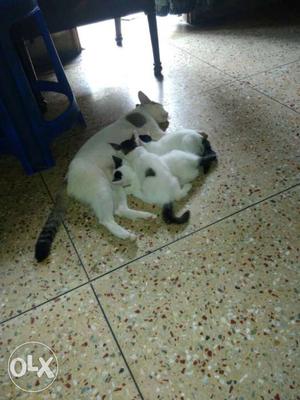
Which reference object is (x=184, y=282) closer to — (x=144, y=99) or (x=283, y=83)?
(x=144, y=99)

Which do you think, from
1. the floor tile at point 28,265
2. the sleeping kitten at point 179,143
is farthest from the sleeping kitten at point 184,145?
the floor tile at point 28,265

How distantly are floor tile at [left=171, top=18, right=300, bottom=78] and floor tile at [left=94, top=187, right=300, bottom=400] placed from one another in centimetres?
169

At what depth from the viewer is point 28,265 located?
138 cm

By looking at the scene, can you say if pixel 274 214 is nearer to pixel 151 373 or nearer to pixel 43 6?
pixel 151 373

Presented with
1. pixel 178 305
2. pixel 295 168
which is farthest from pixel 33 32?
pixel 178 305

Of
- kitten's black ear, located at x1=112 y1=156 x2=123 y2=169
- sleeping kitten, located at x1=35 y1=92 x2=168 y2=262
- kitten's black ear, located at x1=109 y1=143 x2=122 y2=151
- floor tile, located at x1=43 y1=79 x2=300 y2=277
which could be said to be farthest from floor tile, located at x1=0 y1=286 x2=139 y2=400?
kitten's black ear, located at x1=109 y1=143 x2=122 y2=151

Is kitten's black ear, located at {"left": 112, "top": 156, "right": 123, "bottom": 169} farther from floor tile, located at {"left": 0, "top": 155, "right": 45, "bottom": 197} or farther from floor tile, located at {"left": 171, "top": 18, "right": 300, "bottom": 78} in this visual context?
floor tile, located at {"left": 171, "top": 18, "right": 300, "bottom": 78}

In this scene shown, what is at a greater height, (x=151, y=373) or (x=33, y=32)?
(x=33, y=32)

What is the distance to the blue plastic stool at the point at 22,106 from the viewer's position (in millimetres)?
1479

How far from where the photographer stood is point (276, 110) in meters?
2.05

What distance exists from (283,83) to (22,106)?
1819 millimetres

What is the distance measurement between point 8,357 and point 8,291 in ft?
0.93

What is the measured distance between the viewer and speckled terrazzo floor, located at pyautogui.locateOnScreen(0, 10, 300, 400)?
0.98m
